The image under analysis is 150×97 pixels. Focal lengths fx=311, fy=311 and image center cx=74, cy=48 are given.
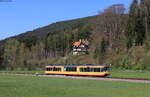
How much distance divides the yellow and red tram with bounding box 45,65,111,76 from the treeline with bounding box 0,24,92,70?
4262cm

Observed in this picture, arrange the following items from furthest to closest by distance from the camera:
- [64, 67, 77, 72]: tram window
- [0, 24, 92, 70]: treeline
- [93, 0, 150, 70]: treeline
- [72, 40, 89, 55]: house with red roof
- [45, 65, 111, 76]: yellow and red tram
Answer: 1. [72, 40, 89, 55]: house with red roof
2. [0, 24, 92, 70]: treeline
3. [93, 0, 150, 70]: treeline
4. [64, 67, 77, 72]: tram window
5. [45, 65, 111, 76]: yellow and red tram

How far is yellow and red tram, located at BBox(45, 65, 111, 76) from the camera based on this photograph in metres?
59.9

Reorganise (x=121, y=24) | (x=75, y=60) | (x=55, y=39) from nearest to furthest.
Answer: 1. (x=121, y=24)
2. (x=75, y=60)
3. (x=55, y=39)

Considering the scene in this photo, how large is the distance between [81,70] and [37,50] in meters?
87.1

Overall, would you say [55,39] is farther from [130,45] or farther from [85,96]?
[85,96]

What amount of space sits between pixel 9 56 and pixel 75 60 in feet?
86.8

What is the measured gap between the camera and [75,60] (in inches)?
4663

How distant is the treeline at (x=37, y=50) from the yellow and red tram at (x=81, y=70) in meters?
42.6

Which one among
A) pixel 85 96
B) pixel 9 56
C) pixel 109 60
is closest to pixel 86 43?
pixel 9 56

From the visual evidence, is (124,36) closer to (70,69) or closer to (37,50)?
(70,69)

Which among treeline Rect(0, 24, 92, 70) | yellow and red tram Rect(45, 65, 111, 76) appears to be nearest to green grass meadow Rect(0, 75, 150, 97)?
yellow and red tram Rect(45, 65, 111, 76)

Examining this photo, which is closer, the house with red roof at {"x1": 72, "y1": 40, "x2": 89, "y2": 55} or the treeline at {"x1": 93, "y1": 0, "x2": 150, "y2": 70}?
the treeline at {"x1": 93, "y1": 0, "x2": 150, "y2": 70}

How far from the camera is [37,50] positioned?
148875 millimetres

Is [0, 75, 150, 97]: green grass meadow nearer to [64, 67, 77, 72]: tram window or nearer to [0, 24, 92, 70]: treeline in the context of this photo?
[64, 67, 77, 72]: tram window
